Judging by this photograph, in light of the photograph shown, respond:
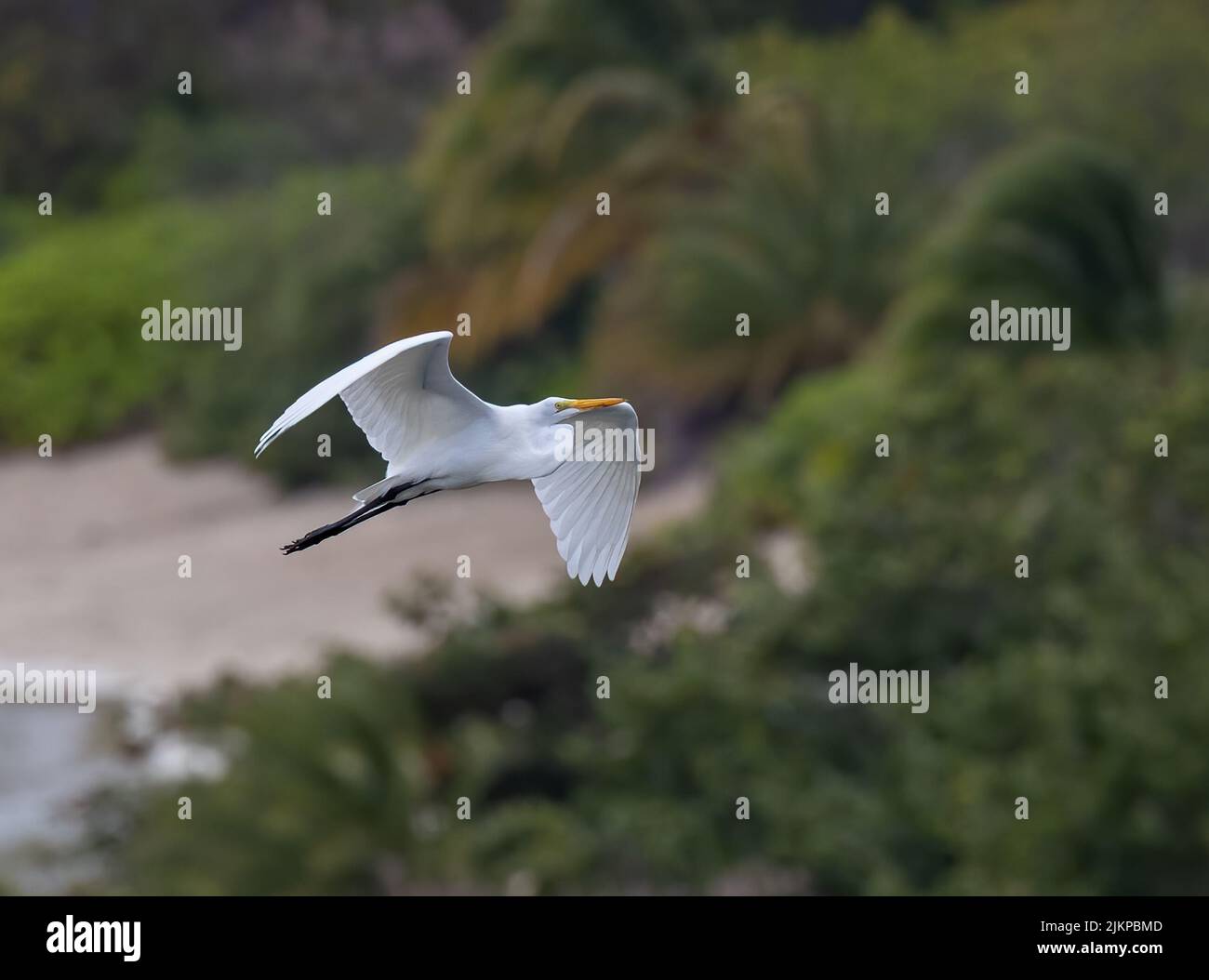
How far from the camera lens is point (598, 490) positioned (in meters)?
8.80

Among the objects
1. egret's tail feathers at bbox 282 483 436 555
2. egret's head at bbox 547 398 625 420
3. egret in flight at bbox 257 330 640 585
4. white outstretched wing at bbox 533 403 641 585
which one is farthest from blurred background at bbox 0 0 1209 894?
egret's tail feathers at bbox 282 483 436 555

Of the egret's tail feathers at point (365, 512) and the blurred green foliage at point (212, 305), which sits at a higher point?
the blurred green foliage at point (212, 305)

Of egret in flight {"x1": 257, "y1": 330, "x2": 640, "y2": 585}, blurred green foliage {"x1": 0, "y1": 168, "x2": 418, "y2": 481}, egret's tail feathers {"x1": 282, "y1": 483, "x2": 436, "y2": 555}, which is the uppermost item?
blurred green foliage {"x1": 0, "y1": 168, "x2": 418, "y2": 481}

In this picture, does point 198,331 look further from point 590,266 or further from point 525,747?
point 525,747

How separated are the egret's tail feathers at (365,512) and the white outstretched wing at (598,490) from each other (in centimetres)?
83

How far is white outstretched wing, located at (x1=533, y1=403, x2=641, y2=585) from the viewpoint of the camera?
855cm

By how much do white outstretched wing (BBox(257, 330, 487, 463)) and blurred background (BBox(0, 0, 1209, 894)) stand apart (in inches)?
326

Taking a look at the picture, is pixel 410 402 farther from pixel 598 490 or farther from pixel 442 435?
pixel 598 490

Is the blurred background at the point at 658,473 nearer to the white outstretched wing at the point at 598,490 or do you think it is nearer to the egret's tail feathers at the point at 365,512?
the white outstretched wing at the point at 598,490

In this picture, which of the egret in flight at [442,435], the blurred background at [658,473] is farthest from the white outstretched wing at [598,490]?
the blurred background at [658,473]

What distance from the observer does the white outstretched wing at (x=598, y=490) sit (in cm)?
855

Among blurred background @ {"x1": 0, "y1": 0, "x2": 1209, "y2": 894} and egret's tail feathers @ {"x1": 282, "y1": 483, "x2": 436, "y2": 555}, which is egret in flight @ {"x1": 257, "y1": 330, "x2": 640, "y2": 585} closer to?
egret's tail feathers @ {"x1": 282, "y1": 483, "x2": 436, "y2": 555}
